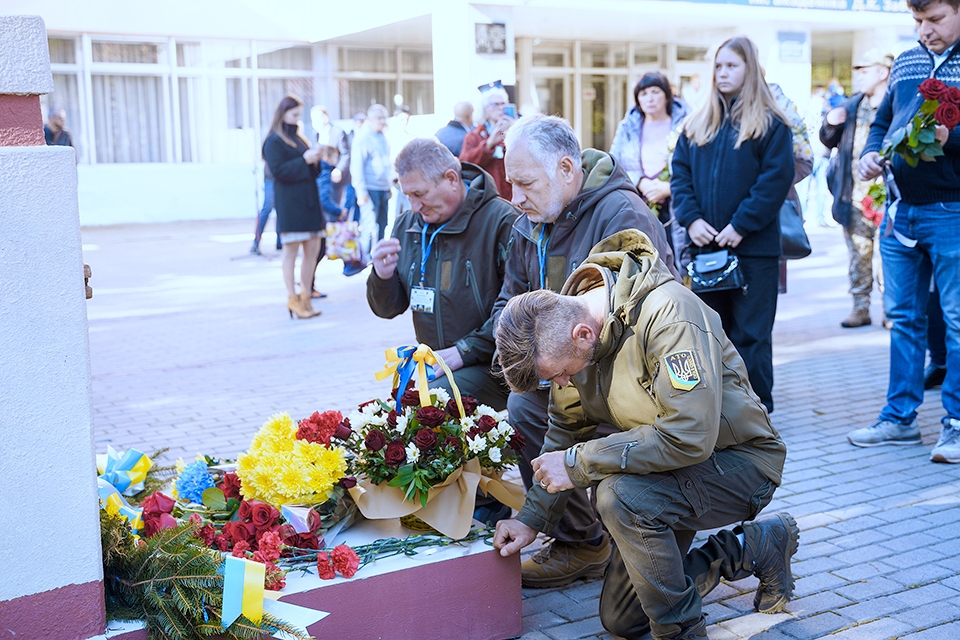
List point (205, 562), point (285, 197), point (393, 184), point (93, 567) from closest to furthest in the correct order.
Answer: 1. point (93, 567)
2. point (205, 562)
3. point (285, 197)
4. point (393, 184)

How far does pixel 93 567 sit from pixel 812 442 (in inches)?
156

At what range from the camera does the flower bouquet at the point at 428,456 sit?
331 cm

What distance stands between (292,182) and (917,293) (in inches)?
232

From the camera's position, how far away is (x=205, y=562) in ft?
9.39

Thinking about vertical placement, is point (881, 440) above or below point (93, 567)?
below

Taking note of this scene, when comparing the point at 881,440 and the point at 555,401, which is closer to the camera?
the point at 555,401

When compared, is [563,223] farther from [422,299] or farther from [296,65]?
[296,65]

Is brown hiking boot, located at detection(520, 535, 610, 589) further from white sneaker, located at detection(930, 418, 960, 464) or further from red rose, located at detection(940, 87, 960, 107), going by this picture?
red rose, located at detection(940, 87, 960, 107)

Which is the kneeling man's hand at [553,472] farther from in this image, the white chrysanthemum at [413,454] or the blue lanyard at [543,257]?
the blue lanyard at [543,257]

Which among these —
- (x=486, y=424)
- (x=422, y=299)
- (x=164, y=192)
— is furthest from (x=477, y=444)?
(x=164, y=192)

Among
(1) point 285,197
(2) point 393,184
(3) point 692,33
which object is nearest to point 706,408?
(1) point 285,197

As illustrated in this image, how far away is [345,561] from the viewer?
3041 mm

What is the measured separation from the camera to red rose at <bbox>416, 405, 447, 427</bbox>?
340cm

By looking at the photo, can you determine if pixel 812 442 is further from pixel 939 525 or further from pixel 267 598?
pixel 267 598
